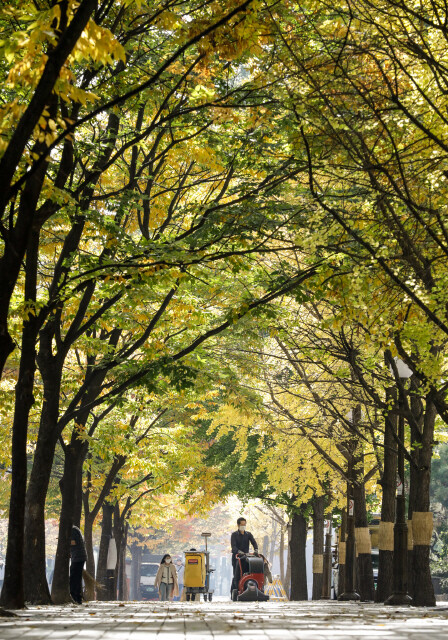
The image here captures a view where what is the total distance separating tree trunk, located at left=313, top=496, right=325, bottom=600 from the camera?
29.2 m

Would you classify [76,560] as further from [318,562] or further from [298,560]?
[298,560]

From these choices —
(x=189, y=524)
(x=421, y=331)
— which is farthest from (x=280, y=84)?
(x=189, y=524)

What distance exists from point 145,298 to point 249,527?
5915 cm

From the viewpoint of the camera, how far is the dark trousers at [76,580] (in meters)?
17.1

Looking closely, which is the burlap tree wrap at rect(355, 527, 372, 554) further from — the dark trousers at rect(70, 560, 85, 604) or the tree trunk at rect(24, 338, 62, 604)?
the tree trunk at rect(24, 338, 62, 604)

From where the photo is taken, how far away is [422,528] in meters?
14.9

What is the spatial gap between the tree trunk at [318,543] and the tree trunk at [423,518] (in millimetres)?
13643

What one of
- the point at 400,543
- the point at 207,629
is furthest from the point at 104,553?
the point at 207,629

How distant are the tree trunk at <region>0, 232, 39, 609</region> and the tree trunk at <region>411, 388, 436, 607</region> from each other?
21.7ft

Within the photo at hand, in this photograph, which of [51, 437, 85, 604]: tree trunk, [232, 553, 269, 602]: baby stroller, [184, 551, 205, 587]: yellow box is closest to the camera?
[51, 437, 85, 604]: tree trunk

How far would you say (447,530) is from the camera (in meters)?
40.7

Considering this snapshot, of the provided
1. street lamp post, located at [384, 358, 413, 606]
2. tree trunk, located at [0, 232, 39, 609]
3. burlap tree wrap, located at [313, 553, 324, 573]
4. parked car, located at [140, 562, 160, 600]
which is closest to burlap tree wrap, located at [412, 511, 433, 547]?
street lamp post, located at [384, 358, 413, 606]

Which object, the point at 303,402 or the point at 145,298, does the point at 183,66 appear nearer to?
the point at 145,298

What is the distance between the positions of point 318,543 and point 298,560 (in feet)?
4.19
